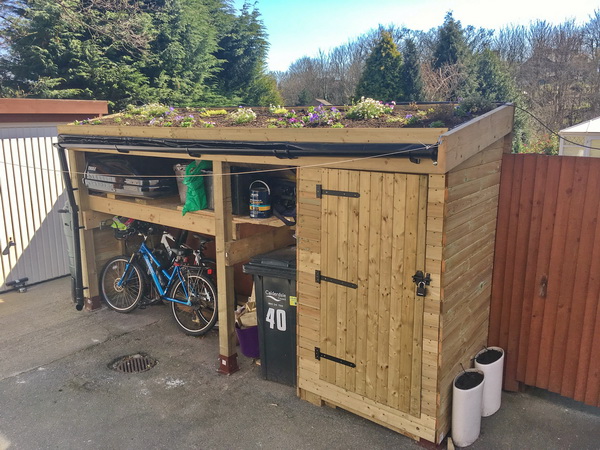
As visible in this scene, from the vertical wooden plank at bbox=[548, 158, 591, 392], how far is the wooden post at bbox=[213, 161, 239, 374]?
299 centimetres

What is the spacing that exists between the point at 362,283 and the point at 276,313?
3.85ft

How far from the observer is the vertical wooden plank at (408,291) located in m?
3.48

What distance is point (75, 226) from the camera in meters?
6.48

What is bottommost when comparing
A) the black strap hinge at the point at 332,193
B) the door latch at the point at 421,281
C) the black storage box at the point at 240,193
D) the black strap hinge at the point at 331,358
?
the black strap hinge at the point at 331,358

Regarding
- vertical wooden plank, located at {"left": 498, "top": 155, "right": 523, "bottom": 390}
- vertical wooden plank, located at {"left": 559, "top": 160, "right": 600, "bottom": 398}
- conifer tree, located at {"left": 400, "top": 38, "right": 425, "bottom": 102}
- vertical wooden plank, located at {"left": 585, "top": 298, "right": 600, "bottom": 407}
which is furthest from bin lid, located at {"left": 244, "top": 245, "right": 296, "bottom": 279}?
conifer tree, located at {"left": 400, "top": 38, "right": 425, "bottom": 102}

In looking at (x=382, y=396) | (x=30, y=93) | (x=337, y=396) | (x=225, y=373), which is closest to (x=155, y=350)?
(x=225, y=373)

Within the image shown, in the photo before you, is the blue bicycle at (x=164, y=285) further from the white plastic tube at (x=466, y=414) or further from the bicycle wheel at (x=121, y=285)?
the white plastic tube at (x=466, y=414)

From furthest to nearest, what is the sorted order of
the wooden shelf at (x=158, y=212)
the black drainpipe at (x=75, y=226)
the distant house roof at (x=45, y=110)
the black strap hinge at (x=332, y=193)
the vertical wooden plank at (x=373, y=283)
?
the distant house roof at (x=45, y=110) → the black drainpipe at (x=75, y=226) → the wooden shelf at (x=158, y=212) → the black strap hinge at (x=332, y=193) → the vertical wooden plank at (x=373, y=283)

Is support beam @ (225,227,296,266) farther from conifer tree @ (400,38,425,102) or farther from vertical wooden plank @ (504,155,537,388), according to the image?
conifer tree @ (400,38,425,102)

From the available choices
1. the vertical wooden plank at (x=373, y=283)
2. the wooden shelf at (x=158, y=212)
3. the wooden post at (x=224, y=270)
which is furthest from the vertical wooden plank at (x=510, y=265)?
the wooden shelf at (x=158, y=212)

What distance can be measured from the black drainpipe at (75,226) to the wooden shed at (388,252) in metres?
2.47

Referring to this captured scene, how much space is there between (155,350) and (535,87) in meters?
21.6

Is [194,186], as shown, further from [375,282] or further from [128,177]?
[375,282]

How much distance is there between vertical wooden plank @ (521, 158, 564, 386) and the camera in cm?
399
